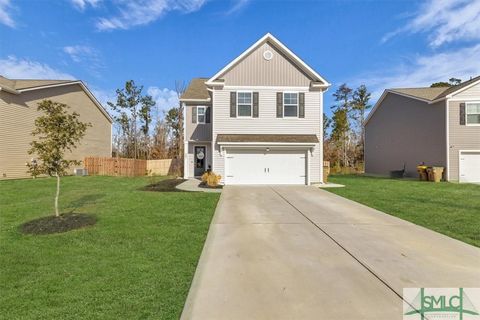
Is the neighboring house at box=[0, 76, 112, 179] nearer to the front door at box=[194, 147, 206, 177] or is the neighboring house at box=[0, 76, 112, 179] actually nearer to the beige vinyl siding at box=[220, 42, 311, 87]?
the front door at box=[194, 147, 206, 177]

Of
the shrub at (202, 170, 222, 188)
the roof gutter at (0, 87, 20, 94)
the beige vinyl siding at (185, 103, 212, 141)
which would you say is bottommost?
the shrub at (202, 170, 222, 188)

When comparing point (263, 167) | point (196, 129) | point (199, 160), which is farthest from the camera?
point (199, 160)

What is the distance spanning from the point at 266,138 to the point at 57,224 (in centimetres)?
1158

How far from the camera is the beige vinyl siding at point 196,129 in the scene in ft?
66.3

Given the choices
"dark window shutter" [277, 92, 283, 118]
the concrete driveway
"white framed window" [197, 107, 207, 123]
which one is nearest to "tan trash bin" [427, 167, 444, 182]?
"dark window shutter" [277, 92, 283, 118]

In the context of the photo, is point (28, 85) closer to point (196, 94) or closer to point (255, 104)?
point (196, 94)

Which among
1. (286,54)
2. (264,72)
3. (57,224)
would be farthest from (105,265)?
(286,54)

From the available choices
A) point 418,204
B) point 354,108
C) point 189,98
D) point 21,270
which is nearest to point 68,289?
point 21,270

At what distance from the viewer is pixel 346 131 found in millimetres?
36000

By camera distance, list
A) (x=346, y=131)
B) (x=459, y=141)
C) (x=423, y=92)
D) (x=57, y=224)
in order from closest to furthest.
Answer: (x=57, y=224) < (x=459, y=141) < (x=423, y=92) < (x=346, y=131)

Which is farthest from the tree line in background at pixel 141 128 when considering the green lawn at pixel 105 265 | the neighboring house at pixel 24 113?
the green lawn at pixel 105 265

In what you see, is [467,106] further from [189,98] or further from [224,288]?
[224,288]

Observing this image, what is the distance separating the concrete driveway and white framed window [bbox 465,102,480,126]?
51.2 ft

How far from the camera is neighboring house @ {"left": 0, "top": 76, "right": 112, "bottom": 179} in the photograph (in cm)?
1745
